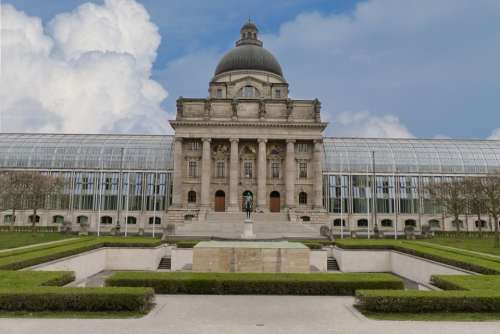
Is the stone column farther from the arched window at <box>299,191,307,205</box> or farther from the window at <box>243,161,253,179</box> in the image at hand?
the arched window at <box>299,191,307,205</box>

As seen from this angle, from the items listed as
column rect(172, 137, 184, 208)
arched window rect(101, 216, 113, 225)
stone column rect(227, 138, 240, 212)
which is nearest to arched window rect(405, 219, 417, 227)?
stone column rect(227, 138, 240, 212)

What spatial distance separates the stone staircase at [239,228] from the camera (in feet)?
175

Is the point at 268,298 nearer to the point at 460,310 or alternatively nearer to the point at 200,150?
the point at 460,310

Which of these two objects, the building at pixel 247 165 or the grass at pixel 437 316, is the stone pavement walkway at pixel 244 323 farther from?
the building at pixel 247 165

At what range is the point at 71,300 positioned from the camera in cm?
1480

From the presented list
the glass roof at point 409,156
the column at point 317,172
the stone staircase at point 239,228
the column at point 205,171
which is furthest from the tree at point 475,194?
the column at point 205,171

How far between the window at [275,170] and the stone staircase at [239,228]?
36.4ft

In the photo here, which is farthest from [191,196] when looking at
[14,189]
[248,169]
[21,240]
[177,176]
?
[21,240]

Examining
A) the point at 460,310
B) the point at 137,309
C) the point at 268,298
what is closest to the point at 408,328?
the point at 460,310

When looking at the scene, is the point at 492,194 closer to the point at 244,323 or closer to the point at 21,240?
the point at 244,323

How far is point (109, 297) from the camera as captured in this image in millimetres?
14992

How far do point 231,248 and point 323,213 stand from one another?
45684 mm

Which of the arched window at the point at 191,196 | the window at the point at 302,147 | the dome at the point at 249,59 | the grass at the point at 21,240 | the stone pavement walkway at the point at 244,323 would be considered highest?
the dome at the point at 249,59

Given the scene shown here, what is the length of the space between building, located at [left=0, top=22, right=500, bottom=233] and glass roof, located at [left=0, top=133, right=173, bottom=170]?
18 cm
